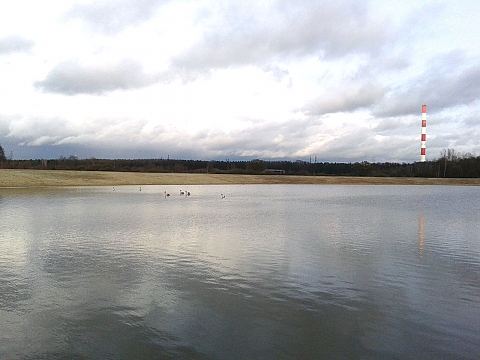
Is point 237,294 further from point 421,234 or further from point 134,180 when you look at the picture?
point 134,180

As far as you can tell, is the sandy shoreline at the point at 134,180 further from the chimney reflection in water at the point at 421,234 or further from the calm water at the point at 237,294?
the chimney reflection in water at the point at 421,234

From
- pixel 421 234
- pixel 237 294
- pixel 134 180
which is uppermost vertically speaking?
pixel 134 180

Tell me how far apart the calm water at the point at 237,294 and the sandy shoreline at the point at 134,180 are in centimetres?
4519

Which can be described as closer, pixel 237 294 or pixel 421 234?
pixel 237 294

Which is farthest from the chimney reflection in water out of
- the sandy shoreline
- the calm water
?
the sandy shoreline

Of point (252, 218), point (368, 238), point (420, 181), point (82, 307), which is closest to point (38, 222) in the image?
point (252, 218)

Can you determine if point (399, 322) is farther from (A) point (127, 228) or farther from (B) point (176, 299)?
(A) point (127, 228)

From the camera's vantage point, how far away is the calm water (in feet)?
25.5

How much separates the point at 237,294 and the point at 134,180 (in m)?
67.5

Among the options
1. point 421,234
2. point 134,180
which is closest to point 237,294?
point 421,234

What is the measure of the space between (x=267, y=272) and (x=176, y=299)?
11.6 feet

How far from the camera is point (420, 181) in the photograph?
98.2m

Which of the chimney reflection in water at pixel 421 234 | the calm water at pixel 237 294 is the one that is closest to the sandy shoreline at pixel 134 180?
the calm water at pixel 237 294

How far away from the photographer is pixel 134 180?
75.6 metres
